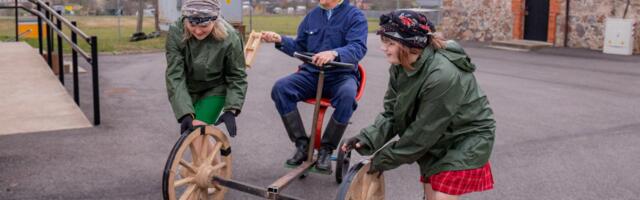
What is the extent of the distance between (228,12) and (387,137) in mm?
17906

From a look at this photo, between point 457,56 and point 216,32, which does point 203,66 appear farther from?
point 457,56

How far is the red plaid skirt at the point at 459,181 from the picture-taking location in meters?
3.89

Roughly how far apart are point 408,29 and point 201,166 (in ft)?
6.06

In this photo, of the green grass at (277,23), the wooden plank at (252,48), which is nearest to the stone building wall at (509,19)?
the green grass at (277,23)

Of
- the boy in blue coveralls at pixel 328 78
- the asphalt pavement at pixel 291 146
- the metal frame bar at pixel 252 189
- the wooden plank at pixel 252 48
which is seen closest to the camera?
the metal frame bar at pixel 252 189

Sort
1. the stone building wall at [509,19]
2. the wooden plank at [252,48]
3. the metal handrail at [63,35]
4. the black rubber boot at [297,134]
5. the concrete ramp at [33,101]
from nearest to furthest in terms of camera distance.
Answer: the wooden plank at [252,48] → the black rubber boot at [297,134] → the concrete ramp at [33,101] → the metal handrail at [63,35] → the stone building wall at [509,19]

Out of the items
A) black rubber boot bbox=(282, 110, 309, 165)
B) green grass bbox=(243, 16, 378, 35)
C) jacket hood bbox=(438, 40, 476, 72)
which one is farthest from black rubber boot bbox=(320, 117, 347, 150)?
green grass bbox=(243, 16, 378, 35)

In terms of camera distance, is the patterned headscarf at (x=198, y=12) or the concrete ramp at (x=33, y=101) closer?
the patterned headscarf at (x=198, y=12)

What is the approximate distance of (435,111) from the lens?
3.71 m

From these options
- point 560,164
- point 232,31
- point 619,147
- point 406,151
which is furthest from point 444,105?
point 619,147

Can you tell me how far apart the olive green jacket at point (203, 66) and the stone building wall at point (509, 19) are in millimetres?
15483

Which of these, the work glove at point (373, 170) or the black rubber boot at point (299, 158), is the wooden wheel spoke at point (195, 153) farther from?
the work glove at point (373, 170)

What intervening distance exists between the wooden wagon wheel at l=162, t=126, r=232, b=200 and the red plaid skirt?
61.1 inches

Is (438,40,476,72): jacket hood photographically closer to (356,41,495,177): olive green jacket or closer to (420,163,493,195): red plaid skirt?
(356,41,495,177): olive green jacket
